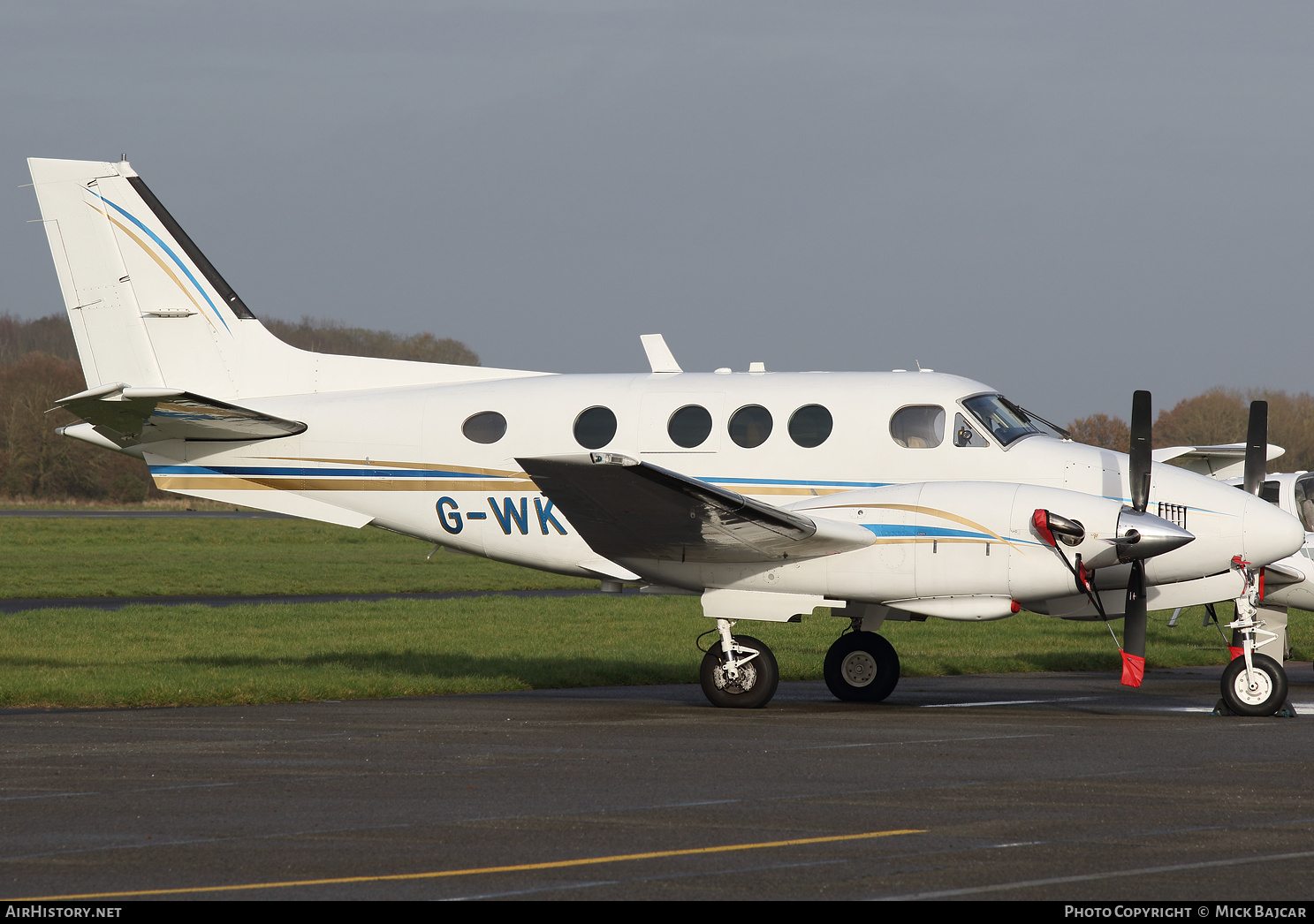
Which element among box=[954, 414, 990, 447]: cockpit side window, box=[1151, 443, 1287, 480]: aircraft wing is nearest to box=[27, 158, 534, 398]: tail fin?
box=[954, 414, 990, 447]: cockpit side window

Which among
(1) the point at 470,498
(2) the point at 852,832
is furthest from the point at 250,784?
(1) the point at 470,498

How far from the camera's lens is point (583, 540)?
14.0 meters

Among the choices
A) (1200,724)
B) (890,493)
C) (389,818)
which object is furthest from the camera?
(890,493)

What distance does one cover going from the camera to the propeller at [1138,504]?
1231 cm

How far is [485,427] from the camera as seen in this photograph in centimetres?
1449

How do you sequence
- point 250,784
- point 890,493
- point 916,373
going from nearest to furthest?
point 250,784 → point 890,493 → point 916,373

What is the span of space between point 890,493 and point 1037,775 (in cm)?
418

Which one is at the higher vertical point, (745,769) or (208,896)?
(208,896)

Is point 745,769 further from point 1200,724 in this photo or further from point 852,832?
point 1200,724

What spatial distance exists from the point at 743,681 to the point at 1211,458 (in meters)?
9.95

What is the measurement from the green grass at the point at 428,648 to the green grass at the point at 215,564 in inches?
275

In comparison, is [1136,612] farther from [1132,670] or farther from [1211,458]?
[1211,458]

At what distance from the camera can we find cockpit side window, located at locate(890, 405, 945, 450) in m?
13.4

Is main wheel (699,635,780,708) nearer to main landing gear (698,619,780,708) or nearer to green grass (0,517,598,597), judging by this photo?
main landing gear (698,619,780,708)
